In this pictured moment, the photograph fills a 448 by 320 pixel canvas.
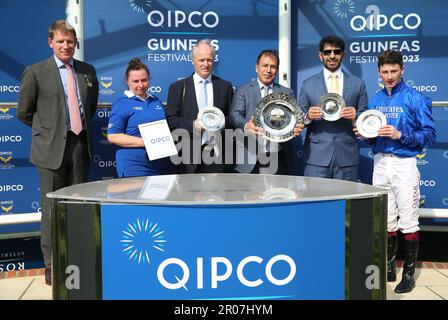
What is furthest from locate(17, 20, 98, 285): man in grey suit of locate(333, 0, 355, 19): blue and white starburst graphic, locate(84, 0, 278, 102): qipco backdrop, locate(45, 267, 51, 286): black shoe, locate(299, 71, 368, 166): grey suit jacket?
locate(333, 0, 355, 19): blue and white starburst graphic

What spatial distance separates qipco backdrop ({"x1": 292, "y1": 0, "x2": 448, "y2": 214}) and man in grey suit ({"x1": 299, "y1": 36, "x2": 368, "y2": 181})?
892 mm

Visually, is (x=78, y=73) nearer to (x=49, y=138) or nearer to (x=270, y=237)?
(x=49, y=138)

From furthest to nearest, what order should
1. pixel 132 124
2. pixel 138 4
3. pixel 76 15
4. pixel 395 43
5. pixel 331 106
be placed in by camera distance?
pixel 395 43 < pixel 138 4 < pixel 76 15 < pixel 132 124 < pixel 331 106

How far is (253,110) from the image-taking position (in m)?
4.38

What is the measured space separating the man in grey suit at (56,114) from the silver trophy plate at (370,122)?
85.7 inches

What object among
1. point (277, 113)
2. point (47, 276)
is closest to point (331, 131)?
point (277, 113)

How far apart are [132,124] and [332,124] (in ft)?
5.27

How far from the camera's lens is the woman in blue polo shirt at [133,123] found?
432 centimetres

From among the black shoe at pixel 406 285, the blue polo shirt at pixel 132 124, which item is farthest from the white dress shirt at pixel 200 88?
the black shoe at pixel 406 285

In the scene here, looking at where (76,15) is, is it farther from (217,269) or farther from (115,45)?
(217,269)

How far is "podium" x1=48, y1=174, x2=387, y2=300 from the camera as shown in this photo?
2.25 meters

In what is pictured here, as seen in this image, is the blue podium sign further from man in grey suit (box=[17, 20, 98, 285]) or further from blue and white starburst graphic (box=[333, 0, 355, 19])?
blue and white starburst graphic (box=[333, 0, 355, 19])

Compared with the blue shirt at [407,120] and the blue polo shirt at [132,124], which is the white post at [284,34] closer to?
the blue shirt at [407,120]

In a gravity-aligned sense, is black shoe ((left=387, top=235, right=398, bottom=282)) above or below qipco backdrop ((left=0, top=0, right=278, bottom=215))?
below
